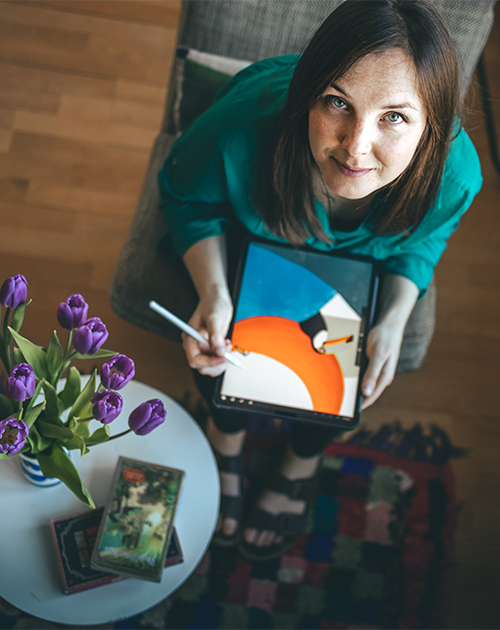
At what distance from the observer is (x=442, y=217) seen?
3.10 ft

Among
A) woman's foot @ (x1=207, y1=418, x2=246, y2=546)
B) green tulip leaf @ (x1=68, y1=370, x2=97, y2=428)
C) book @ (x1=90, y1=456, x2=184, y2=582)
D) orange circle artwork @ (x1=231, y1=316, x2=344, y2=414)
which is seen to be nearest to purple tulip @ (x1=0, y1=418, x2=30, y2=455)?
green tulip leaf @ (x1=68, y1=370, x2=97, y2=428)

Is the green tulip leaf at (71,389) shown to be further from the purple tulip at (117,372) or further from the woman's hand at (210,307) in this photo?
the woman's hand at (210,307)

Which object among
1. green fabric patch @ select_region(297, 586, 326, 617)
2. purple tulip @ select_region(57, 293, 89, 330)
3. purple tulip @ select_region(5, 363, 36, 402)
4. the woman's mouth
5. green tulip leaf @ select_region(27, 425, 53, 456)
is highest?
the woman's mouth

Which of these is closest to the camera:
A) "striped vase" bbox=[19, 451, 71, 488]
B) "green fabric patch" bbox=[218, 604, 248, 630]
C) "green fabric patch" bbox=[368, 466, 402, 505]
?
"striped vase" bbox=[19, 451, 71, 488]

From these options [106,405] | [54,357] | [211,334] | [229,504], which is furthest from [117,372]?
[229,504]

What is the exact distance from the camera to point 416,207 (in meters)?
0.86

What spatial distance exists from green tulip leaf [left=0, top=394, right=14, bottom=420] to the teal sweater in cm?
48

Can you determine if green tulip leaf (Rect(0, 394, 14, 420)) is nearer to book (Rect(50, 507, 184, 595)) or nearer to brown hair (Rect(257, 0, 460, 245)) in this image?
book (Rect(50, 507, 184, 595))

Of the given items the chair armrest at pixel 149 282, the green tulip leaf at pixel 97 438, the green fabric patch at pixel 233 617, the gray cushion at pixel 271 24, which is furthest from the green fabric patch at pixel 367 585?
the gray cushion at pixel 271 24

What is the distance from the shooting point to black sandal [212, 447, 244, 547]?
1249mm

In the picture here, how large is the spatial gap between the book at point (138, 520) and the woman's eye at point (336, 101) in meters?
0.65

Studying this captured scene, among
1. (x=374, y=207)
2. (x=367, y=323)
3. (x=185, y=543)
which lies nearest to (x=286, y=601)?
(x=185, y=543)

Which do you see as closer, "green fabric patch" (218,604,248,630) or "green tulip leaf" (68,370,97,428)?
"green tulip leaf" (68,370,97,428)

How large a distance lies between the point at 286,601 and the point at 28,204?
1.36 meters
